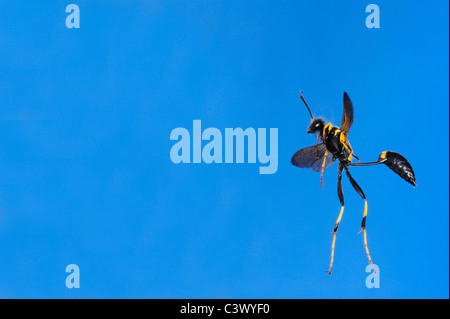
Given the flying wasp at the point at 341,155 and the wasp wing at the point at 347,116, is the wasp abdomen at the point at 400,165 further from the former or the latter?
the wasp wing at the point at 347,116

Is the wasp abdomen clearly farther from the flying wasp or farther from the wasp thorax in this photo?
the wasp thorax

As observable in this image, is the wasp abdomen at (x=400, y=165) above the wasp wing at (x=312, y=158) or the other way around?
the other way around

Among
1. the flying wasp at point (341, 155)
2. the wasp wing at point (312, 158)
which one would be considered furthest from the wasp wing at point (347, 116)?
the wasp wing at point (312, 158)

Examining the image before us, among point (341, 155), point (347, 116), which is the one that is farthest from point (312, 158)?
point (347, 116)
